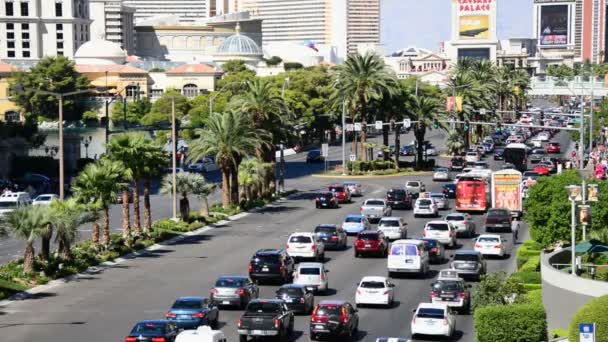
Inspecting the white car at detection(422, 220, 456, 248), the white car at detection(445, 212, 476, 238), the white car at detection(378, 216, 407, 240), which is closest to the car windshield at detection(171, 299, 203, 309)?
the white car at detection(422, 220, 456, 248)

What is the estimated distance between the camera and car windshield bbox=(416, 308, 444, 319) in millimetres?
41938

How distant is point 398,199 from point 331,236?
66.4 ft

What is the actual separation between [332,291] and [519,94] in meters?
151

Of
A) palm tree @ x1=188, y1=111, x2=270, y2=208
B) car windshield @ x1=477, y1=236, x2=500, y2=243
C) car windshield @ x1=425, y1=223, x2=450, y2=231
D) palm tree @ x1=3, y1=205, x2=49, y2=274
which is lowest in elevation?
car windshield @ x1=477, y1=236, x2=500, y2=243

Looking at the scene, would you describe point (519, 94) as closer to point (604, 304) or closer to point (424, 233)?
point (424, 233)

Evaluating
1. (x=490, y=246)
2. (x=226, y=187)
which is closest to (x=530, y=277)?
(x=490, y=246)

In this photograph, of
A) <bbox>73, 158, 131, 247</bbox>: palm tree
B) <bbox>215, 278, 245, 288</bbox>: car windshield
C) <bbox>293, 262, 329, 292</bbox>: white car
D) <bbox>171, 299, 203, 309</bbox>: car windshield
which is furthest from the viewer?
<bbox>73, 158, 131, 247</bbox>: palm tree

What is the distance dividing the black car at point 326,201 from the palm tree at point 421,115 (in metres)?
30.5

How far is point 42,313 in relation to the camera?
1834 inches

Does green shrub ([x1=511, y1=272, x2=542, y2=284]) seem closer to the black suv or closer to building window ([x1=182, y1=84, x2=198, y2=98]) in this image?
the black suv

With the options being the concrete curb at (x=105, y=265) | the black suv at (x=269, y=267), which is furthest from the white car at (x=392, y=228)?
the black suv at (x=269, y=267)

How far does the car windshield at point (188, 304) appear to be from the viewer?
141 feet

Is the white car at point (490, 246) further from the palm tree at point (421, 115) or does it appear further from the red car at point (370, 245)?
the palm tree at point (421, 115)

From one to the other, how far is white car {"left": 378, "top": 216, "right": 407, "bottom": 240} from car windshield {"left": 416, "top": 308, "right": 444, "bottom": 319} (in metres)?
24.6
